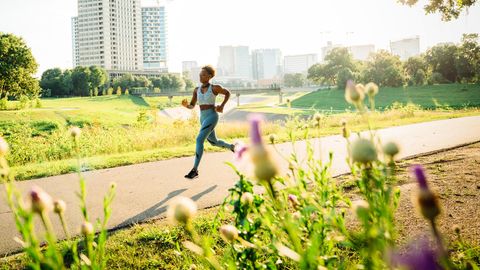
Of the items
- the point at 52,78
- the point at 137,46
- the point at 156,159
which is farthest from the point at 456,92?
the point at 137,46

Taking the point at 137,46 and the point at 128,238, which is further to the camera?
the point at 137,46

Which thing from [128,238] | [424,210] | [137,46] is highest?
[137,46]

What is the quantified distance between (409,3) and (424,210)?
33.6 ft

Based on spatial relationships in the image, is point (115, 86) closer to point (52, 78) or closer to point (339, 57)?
point (52, 78)

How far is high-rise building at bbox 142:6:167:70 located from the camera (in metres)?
192

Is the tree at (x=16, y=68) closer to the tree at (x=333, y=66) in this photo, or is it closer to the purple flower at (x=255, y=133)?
the purple flower at (x=255, y=133)

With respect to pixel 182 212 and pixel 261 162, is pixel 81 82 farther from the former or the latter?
pixel 261 162

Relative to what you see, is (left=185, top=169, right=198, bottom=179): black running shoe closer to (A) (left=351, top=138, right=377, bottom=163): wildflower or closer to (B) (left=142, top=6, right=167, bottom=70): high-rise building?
(A) (left=351, top=138, right=377, bottom=163): wildflower

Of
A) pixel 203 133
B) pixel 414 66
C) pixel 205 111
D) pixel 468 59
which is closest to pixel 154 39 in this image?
pixel 414 66

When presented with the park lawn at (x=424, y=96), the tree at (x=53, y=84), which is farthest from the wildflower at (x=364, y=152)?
the tree at (x=53, y=84)

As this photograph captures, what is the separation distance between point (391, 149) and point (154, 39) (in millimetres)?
202903

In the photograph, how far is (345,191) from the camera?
4934 mm

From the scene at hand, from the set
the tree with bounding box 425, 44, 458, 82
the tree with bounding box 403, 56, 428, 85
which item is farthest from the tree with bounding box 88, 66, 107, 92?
the tree with bounding box 425, 44, 458, 82

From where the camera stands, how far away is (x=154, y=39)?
193625 mm
